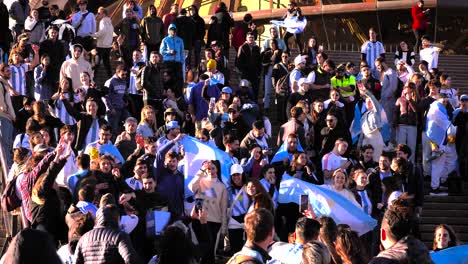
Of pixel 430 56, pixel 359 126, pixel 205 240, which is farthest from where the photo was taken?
pixel 430 56

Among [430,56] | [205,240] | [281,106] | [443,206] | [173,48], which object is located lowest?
[443,206]

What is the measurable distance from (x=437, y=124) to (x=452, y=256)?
8110 millimetres

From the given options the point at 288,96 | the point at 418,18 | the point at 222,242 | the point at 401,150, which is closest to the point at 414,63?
the point at 418,18

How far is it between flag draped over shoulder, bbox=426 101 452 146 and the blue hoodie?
4.99 metres

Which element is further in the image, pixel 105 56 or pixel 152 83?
pixel 105 56

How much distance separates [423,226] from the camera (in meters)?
16.9

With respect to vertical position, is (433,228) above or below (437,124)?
below

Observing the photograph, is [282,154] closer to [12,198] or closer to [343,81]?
[12,198]

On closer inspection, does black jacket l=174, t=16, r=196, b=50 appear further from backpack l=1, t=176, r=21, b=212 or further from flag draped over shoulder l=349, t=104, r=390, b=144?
backpack l=1, t=176, r=21, b=212

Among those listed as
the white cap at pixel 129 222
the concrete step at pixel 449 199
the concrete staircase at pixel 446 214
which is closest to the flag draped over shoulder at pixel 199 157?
the white cap at pixel 129 222

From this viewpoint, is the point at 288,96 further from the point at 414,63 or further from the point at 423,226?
the point at 414,63

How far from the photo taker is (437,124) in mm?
18047

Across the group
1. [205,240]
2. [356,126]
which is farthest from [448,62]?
[205,240]

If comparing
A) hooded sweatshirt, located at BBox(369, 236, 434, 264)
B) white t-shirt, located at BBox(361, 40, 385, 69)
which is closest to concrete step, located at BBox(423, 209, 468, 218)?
white t-shirt, located at BBox(361, 40, 385, 69)
